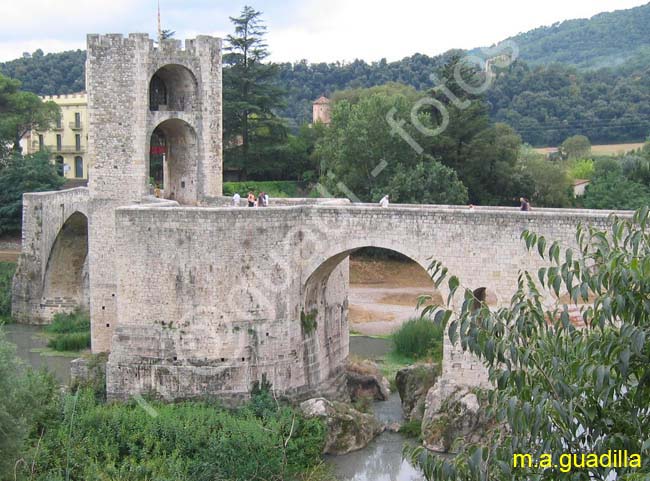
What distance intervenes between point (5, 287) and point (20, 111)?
15.7 m

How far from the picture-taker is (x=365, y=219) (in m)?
18.5

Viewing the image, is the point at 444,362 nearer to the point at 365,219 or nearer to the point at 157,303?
the point at 365,219

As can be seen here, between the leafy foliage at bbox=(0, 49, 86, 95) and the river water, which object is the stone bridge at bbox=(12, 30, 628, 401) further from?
the leafy foliage at bbox=(0, 49, 86, 95)

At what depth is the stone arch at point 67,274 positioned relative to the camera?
30297mm

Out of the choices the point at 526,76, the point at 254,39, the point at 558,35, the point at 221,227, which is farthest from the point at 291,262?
the point at 558,35

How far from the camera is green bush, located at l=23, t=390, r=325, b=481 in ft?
53.4

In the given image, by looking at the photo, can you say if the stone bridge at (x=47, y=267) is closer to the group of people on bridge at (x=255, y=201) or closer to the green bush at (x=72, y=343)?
the green bush at (x=72, y=343)

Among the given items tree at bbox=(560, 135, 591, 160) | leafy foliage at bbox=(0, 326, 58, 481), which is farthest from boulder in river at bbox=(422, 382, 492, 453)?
tree at bbox=(560, 135, 591, 160)

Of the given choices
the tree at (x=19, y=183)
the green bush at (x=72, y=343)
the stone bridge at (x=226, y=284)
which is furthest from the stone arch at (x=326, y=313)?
the tree at (x=19, y=183)

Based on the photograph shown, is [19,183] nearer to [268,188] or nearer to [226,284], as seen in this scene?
[268,188]

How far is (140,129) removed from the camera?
69.6ft

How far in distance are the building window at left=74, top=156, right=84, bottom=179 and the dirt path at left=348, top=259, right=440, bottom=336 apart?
20062 mm

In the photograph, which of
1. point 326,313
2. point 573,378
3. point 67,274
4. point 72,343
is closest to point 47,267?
point 67,274

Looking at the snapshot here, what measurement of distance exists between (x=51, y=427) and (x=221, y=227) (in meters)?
4.75
